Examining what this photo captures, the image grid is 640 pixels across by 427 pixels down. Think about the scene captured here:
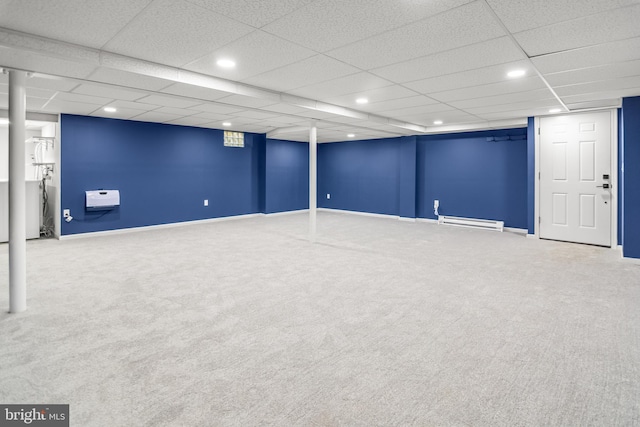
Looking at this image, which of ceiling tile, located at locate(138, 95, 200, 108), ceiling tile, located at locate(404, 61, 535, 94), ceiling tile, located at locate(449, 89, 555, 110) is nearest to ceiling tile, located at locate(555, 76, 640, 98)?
ceiling tile, located at locate(449, 89, 555, 110)

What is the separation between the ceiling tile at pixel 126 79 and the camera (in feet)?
11.9

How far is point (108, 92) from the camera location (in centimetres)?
468

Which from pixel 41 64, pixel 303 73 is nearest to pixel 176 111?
pixel 41 64

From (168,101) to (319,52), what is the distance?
2.96 m

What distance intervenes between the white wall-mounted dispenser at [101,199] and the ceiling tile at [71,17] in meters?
4.37

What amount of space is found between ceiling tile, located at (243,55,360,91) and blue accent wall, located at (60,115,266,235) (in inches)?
163

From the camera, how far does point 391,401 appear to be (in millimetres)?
1993

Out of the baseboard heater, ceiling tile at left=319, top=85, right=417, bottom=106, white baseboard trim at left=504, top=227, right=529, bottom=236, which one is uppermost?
ceiling tile at left=319, top=85, right=417, bottom=106

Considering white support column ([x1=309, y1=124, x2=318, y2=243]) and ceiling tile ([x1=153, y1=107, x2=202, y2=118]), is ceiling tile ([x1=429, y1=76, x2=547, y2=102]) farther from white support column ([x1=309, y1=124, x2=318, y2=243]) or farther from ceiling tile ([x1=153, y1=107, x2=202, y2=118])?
ceiling tile ([x1=153, y1=107, x2=202, y2=118])

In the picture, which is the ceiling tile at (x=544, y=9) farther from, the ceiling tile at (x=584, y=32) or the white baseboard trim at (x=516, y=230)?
the white baseboard trim at (x=516, y=230)

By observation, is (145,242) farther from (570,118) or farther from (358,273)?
(570,118)

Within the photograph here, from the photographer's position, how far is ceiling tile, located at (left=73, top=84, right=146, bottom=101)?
4404mm

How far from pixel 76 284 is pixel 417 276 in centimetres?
388

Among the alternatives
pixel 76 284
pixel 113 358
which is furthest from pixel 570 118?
pixel 76 284
